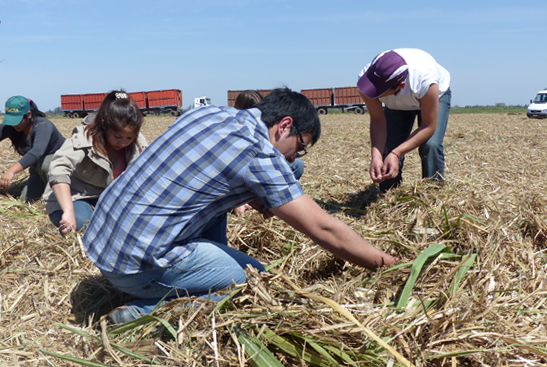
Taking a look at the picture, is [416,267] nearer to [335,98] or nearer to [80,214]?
[80,214]

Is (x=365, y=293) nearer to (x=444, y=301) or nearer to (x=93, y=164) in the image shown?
(x=444, y=301)

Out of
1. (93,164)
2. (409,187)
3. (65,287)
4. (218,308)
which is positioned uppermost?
(93,164)

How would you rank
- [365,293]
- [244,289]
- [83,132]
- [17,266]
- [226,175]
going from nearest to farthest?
1. [226,175]
2. [244,289]
3. [365,293]
4. [17,266]
5. [83,132]

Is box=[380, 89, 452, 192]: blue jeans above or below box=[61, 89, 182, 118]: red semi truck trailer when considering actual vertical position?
below

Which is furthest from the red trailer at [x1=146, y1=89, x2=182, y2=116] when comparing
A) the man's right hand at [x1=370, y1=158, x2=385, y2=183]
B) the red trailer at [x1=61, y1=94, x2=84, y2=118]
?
the man's right hand at [x1=370, y1=158, x2=385, y2=183]

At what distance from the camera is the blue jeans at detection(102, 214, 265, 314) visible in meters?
2.12

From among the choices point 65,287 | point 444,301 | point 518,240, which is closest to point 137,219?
point 65,287

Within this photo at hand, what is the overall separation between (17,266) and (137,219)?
1514 millimetres

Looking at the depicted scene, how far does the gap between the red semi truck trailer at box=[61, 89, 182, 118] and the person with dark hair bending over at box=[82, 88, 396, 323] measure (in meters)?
31.9

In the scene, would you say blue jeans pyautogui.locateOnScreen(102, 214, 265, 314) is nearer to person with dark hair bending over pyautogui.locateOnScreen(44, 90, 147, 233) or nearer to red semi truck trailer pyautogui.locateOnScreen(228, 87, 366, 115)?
person with dark hair bending over pyautogui.locateOnScreen(44, 90, 147, 233)

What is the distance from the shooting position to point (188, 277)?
2172 mm

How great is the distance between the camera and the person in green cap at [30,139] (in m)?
4.50

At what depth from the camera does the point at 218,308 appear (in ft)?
6.34

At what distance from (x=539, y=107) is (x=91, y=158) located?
21104mm
